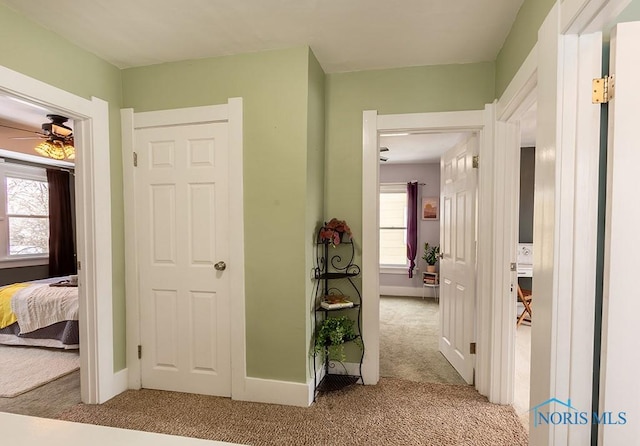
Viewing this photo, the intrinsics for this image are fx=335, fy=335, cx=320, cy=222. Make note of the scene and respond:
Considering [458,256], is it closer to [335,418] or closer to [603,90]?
[335,418]

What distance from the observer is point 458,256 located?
283 centimetres

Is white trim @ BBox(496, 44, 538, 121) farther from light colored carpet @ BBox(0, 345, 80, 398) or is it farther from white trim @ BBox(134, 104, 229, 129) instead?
light colored carpet @ BBox(0, 345, 80, 398)

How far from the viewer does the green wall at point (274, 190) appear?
2.27 m

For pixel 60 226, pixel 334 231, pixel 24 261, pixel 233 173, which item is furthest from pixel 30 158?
pixel 334 231

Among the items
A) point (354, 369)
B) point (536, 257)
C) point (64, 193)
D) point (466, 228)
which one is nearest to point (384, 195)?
point (466, 228)

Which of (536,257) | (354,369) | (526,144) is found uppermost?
(526,144)

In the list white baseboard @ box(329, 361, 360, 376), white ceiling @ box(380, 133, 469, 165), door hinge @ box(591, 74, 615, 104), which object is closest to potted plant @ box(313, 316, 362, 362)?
white baseboard @ box(329, 361, 360, 376)

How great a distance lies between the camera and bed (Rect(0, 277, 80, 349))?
10.9 ft

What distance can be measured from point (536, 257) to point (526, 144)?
3.97 m

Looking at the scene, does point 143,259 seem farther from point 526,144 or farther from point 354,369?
point 526,144

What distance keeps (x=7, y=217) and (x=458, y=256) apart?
591cm

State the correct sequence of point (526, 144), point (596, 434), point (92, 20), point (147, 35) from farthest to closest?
point (526, 144), point (147, 35), point (92, 20), point (596, 434)

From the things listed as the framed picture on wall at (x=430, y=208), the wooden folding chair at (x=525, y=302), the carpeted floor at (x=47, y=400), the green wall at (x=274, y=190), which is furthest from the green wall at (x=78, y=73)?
the framed picture on wall at (x=430, y=208)

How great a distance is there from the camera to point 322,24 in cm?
200
